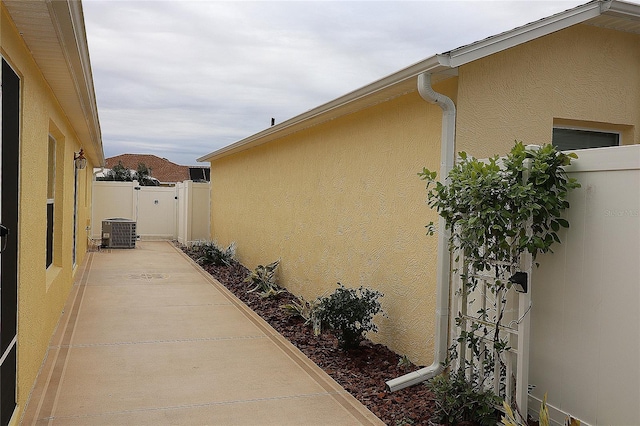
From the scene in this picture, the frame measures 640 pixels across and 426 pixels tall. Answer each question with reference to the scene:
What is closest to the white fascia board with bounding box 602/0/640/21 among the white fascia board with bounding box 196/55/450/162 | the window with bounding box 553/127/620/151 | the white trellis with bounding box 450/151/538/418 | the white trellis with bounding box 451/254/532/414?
the window with bounding box 553/127/620/151

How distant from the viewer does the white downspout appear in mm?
5047

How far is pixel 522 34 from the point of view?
16.4 ft

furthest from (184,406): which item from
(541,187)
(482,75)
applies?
(482,75)

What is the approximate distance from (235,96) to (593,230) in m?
22.9

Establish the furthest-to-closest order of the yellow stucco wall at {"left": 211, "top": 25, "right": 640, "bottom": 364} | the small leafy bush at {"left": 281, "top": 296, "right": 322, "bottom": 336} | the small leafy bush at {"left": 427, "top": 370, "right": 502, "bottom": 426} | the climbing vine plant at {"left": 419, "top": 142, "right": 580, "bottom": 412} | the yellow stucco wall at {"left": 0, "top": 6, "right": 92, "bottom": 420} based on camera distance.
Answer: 1. the small leafy bush at {"left": 281, "top": 296, "right": 322, "bottom": 336}
2. the yellow stucco wall at {"left": 211, "top": 25, "right": 640, "bottom": 364}
3. the yellow stucco wall at {"left": 0, "top": 6, "right": 92, "bottom": 420}
4. the small leafy bush at {"left": 427, "top": 370, "right": 502, "bottom": 426}
5. the climbing vine plant at {"left": 419, "top": 142, "right": 580, "bottom": 412}

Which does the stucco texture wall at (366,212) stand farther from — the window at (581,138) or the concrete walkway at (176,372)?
the window at (581,138)

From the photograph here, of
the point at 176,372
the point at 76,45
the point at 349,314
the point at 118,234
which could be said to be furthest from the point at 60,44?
the point at 118,234

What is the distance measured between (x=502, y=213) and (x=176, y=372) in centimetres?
356

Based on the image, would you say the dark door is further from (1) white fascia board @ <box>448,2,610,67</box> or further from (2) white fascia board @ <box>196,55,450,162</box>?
(1) white fascia board @ <box>448,2,610,67</box>

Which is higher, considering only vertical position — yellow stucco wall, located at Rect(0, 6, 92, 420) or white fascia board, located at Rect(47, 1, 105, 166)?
white fascia board, located at Rect(47, 1, 105, 166)

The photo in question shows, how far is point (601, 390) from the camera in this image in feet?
12.1

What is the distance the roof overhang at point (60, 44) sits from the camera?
3.62 m

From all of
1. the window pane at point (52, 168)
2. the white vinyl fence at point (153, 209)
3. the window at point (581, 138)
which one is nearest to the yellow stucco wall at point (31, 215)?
the window pane at point (52, 168)

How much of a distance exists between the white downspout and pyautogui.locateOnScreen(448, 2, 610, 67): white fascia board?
38 cm
